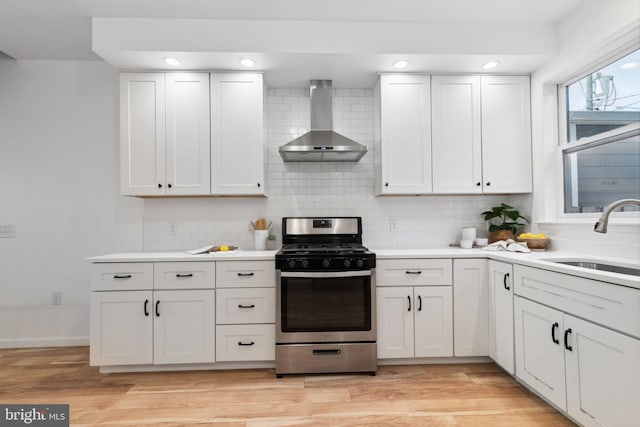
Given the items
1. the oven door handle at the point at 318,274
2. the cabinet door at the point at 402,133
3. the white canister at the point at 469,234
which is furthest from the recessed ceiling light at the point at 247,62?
the white canister at the point at 469,234

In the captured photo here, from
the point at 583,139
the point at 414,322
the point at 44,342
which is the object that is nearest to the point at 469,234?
the point at 414,322

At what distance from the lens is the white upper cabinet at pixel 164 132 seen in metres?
2.79

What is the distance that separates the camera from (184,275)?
2.50 m

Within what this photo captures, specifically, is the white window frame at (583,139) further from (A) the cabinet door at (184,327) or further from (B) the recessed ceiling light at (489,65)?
(A) the cabinet door at (184,327)

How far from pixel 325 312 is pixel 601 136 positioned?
2393 mm

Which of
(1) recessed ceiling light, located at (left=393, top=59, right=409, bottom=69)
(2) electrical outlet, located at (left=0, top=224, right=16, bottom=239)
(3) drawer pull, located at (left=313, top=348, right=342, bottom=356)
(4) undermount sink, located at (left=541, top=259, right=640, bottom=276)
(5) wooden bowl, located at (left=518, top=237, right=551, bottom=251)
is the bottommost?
(3) drawer pull, located at (left=313, top=348, right=342, bottom=356)

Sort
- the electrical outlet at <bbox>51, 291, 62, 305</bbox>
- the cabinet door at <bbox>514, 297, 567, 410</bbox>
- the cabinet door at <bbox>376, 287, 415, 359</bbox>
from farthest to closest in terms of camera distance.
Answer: the electrical outlet at <bbox>51, 291, 62, 305</bbox> < the cabinet door at <bbox>376, 287, 415, 359</bbox> < the cabinet door at <bbox>514, 297, 567, 410</bbox>

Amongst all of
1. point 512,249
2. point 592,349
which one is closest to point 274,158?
point 512,249

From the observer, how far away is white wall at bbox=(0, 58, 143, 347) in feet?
10.2

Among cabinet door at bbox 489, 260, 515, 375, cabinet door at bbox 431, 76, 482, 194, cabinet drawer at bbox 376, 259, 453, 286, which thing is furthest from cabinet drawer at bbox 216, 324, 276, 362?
cabinet door at bbox 431, 76, 482, 194

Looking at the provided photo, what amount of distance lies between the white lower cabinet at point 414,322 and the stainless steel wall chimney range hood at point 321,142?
1.20m

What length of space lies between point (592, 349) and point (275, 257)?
1.93 m

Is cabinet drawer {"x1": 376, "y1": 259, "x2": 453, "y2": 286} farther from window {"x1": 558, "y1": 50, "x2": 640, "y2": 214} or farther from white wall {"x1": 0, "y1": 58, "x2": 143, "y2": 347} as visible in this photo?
white wall {"x1": 0, "y1": 58, "x2": 143, "y2": 347}

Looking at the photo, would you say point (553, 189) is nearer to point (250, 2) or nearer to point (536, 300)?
point (536, 300)
